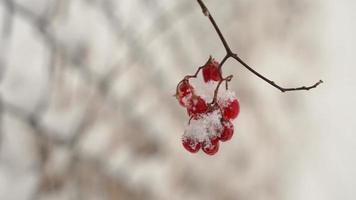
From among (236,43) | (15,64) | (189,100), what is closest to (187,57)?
(236,43)

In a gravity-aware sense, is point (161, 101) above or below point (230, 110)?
above

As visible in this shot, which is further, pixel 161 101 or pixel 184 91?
pixel 161 101

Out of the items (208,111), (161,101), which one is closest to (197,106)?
(208,111)

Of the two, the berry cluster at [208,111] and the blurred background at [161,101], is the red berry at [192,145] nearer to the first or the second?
the berry cluster at [208,111]

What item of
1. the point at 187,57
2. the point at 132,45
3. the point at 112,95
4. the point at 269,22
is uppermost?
the point at 269,22

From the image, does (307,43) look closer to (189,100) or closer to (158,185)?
(158,185)

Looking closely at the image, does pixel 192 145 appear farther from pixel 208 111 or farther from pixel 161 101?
pixel 161 101

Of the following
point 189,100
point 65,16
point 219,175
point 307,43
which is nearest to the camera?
point 189,100
